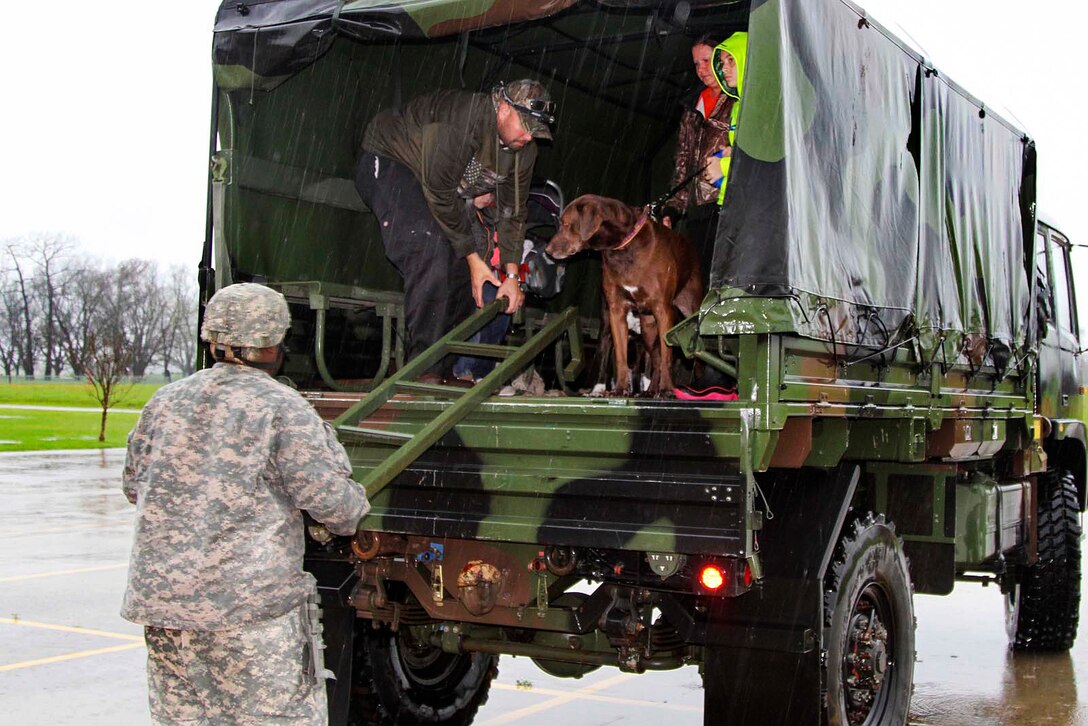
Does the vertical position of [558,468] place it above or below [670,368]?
below

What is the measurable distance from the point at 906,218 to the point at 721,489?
1.93m

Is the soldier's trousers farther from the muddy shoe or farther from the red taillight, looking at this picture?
the muddy shoe

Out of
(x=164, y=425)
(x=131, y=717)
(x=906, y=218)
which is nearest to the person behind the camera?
(x=164, y=425)

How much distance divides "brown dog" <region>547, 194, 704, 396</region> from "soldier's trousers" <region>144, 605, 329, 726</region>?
2339mm

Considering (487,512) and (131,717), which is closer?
(487,512)

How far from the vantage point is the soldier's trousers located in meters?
3.40

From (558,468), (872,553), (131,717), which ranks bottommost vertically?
(131,717)

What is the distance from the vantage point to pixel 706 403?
4.09 meters

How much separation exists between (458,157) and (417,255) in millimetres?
484

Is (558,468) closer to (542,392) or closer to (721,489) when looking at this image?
(721,489)

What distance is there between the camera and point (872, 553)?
4789 mm

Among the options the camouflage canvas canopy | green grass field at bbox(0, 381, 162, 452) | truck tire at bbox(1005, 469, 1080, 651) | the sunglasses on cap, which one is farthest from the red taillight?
green grass field at bbox(0, 381, 162, 452)

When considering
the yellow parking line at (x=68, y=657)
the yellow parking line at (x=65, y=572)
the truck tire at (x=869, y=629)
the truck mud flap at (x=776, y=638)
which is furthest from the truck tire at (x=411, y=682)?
the yellow parking line at (x=65, y=572)

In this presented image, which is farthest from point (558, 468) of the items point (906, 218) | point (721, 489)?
point (906, 218)
